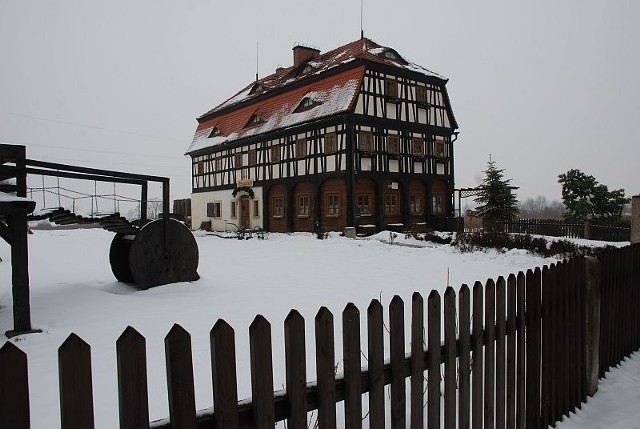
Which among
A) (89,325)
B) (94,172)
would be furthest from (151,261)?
(89,325)

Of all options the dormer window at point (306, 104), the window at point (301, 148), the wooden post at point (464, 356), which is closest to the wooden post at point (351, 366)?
the wooden post at point (464, 356)

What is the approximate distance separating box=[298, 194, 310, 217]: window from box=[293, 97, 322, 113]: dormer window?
495 centimetres

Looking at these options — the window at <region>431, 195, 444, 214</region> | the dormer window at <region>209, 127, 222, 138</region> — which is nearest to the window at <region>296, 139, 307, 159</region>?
the window at <region>431, 195, 444, 214</region>

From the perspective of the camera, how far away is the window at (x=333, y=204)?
72.8ft

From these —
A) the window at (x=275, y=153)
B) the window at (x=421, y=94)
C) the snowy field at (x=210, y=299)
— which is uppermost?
the window at (x=421, y=94)

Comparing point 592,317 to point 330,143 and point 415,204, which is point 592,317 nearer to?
point 330,143

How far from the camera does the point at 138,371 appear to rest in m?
1.33

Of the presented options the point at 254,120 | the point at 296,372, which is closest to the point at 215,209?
the point at 254,120

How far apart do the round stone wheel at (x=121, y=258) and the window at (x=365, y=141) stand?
14.9 metres

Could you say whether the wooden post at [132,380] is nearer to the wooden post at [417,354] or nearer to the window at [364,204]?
the wooden post at [417,354]

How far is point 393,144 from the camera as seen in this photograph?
23109mm

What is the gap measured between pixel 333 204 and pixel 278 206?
184 inches

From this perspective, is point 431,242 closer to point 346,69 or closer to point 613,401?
point 346,69

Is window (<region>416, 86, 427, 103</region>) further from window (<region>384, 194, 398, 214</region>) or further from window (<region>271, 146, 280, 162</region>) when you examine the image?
window (<region>271, 146, 280, 162</region>)
